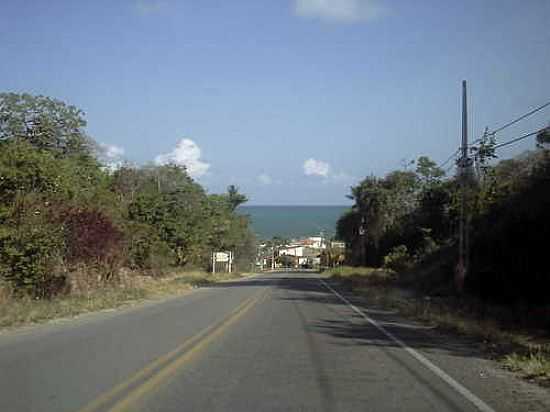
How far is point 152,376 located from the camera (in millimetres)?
10547

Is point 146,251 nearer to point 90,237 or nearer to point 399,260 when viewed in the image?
point 90,237

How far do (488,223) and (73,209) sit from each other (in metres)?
18.0

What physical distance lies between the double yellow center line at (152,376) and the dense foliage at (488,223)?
15.1 metres

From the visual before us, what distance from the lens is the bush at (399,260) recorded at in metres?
59.0

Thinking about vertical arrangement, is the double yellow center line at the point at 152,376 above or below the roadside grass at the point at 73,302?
below

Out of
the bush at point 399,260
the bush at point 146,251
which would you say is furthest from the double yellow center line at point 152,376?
the bush at point 399,260

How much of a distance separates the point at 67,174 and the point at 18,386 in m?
22.4

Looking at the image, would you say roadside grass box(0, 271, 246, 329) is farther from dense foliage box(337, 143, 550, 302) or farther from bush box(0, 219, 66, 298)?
dense foliage box(337, 143, 550, 302)

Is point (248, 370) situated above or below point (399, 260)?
below

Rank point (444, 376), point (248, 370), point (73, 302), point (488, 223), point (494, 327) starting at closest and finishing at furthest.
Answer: point (444, 376), point (248, 370), point (494, 327), point (73, 302), point (488, 223)

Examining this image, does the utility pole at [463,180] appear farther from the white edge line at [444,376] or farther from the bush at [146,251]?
the bush at [146,251]

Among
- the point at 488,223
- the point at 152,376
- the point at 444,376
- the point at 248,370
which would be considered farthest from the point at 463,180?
the point at 152,376

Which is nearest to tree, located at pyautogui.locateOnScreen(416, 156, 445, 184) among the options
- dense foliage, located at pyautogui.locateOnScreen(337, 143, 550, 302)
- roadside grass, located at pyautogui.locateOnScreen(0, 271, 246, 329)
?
dense foliage, located at pyautogui.locateOnScreen(337, 143, 550, 302)

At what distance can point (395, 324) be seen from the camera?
20594 mm
